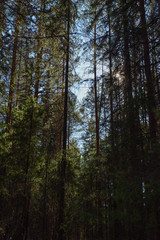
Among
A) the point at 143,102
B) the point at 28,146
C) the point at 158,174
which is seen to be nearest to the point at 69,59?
the point at 28,146

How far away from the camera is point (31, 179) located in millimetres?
7477

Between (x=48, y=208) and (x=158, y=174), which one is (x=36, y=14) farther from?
(x=48, y=208)

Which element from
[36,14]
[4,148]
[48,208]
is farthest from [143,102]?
[48,208]

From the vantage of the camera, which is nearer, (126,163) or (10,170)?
(126,163)

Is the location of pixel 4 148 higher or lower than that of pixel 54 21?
lower

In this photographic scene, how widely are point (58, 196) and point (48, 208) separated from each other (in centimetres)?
163

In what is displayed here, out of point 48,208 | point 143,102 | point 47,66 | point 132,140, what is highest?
point 47,66

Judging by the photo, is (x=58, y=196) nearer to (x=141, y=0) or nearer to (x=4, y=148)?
(x=4, y=148)

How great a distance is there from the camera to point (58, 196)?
878cm

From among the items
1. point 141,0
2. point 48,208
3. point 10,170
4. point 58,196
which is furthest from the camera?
point 48,208

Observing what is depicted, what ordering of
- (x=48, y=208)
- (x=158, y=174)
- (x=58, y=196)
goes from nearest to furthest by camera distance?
(x=158, y=174) < (x=58, y=196) < (x=48, y=208)

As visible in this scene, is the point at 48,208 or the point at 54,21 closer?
the point at 54,21

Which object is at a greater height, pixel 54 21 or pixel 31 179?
pixel 54 21

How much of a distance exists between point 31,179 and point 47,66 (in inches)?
253
